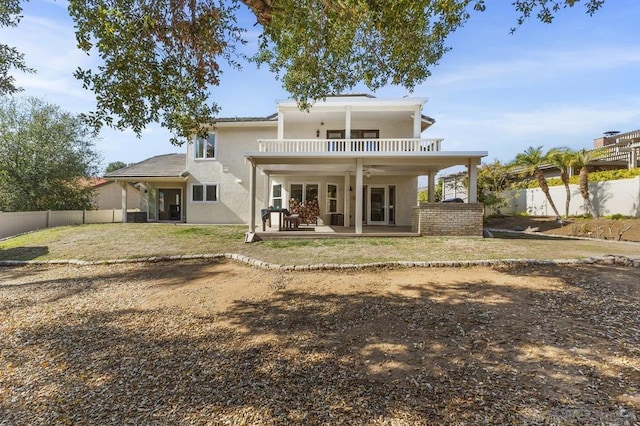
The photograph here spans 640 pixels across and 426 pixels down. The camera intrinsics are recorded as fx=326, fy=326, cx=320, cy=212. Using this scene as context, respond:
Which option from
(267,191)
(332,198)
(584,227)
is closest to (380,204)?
(332,198)

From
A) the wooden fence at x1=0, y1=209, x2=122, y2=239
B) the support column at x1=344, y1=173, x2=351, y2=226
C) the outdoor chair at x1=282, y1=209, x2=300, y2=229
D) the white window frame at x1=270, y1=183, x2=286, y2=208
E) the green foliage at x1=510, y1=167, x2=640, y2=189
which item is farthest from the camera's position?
the white window frame at x1=270, y1=183, x2=286, y2=208

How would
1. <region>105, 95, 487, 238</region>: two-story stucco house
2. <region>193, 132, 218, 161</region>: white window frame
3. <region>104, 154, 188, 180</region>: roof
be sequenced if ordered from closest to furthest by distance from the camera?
1. <region>105, 95, 487, 238</region>: two-story stucco house
2. <region>193, 132, 218, 161</region>: white window frame
3. <region>104, 154, 188, 180</region>: roof

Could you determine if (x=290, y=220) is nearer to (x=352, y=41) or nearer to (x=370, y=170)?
(x=370, y=170)

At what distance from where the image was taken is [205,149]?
67.1 ft

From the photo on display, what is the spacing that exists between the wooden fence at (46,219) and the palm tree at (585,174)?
28.9m

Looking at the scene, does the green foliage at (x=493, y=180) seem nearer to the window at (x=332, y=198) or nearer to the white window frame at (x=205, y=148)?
the window at (x=332, y=198)

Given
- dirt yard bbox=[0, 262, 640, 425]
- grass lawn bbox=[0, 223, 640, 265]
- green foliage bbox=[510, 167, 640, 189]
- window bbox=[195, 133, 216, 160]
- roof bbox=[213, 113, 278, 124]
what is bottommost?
dirt yard bbox=[0, 262, 640, 425]

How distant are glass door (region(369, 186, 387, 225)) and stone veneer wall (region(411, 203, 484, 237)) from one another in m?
5.87

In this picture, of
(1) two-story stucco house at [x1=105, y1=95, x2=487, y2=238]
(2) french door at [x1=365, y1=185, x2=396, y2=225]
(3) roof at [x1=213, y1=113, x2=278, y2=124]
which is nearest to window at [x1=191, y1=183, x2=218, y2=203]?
(1) two-story stucco house at [x1=105, y1=95, x2=487, y2=238]

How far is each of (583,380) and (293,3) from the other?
308 inches

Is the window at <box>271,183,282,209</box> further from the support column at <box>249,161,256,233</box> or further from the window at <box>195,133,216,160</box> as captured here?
the support column at <box>249,161,256,233</box>

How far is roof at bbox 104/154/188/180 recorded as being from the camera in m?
20.5

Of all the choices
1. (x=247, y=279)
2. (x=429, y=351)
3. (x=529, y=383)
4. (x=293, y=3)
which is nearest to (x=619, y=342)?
(x=529, y=383)

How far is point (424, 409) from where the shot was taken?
311cm
